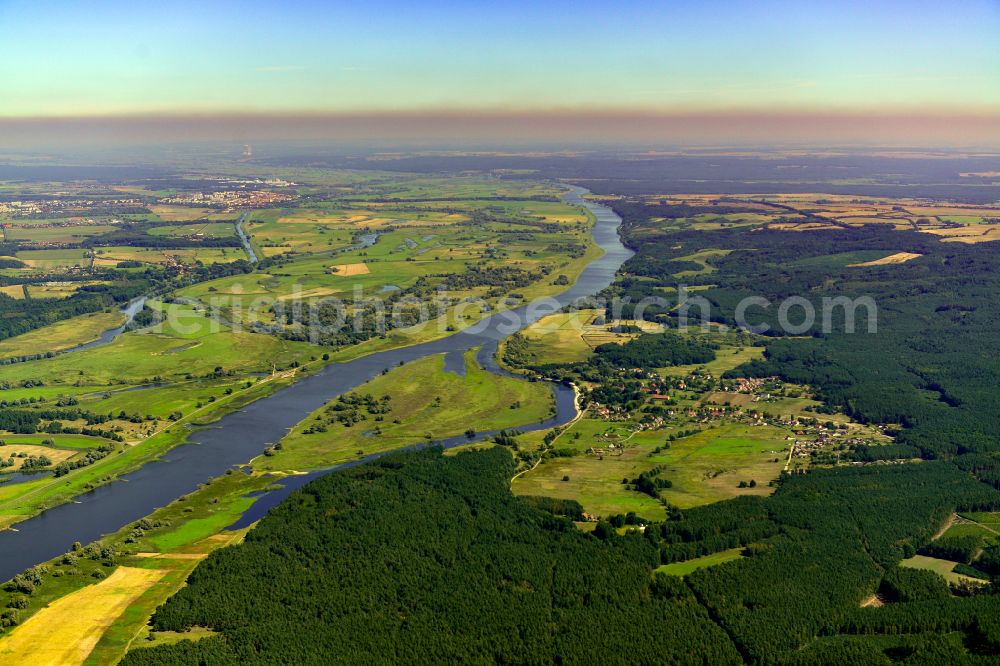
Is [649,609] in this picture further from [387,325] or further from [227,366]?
[387,325]

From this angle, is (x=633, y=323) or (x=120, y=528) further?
(x=633, y=323)

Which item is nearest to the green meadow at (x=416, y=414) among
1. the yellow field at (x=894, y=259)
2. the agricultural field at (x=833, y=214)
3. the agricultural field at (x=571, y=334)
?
the agricultural field at (x=571, y=334)

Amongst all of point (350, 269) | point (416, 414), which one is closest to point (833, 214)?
point (350, 269)

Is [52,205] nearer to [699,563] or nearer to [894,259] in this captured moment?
[894,259]

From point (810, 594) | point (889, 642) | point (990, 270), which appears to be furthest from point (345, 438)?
point (990, 270)

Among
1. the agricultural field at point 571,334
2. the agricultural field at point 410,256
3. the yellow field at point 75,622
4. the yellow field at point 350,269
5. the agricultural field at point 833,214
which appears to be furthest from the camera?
the agricultural field at point 833,214

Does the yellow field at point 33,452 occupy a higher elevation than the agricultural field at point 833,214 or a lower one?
lower

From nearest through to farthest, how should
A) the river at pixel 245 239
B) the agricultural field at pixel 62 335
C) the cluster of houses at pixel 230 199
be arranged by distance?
1. the agricultural field at pixel 62 335
2. the river at pixel 245 239
3. the cluster of houses at pixel 230 199

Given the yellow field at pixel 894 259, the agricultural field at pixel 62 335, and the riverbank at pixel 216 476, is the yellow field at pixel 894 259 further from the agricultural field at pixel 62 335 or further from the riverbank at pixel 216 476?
the agricultural field at pixel 62 335
